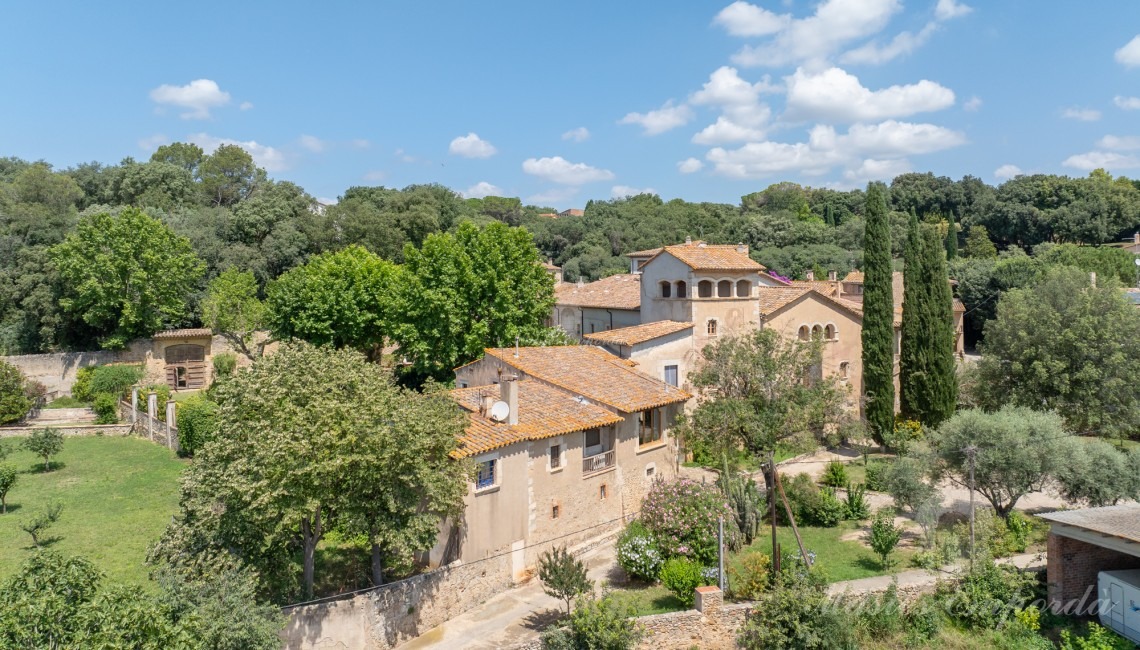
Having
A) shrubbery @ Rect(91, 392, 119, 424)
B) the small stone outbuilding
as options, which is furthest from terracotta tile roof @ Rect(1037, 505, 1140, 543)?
shrubbery @ Rect(91, 392, 119, 424)

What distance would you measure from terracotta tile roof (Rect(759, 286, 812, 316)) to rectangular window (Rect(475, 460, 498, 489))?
18524 millimetres

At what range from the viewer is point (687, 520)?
19.7 m

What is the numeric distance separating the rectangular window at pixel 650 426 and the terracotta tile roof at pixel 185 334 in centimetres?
3218

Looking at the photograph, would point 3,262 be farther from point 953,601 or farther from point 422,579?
point 953,601

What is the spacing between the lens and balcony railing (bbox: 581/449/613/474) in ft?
75.1

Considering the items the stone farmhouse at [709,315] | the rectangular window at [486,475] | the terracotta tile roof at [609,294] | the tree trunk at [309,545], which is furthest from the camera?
the terracotta tile roof at [609,294]

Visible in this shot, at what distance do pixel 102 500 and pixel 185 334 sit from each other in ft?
72.6

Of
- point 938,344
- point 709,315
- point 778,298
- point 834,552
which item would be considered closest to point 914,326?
point 938,344

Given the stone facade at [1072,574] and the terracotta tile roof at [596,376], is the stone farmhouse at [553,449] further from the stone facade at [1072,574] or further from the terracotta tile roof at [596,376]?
the stone facade at [1072,574]

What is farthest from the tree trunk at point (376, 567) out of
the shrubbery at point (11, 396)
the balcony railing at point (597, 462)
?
the shrubbery at point (11, 396)

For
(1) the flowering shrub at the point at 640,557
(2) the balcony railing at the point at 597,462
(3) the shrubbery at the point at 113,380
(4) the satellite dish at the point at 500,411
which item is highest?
(4) the satellite dish at the point at 500,411

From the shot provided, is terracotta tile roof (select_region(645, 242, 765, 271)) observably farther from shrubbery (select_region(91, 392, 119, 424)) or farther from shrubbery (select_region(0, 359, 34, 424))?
shrubbery (select_region(0, 359, 34, 424))

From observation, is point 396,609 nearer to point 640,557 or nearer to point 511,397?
point 511,397

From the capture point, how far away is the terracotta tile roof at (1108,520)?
16.4m
